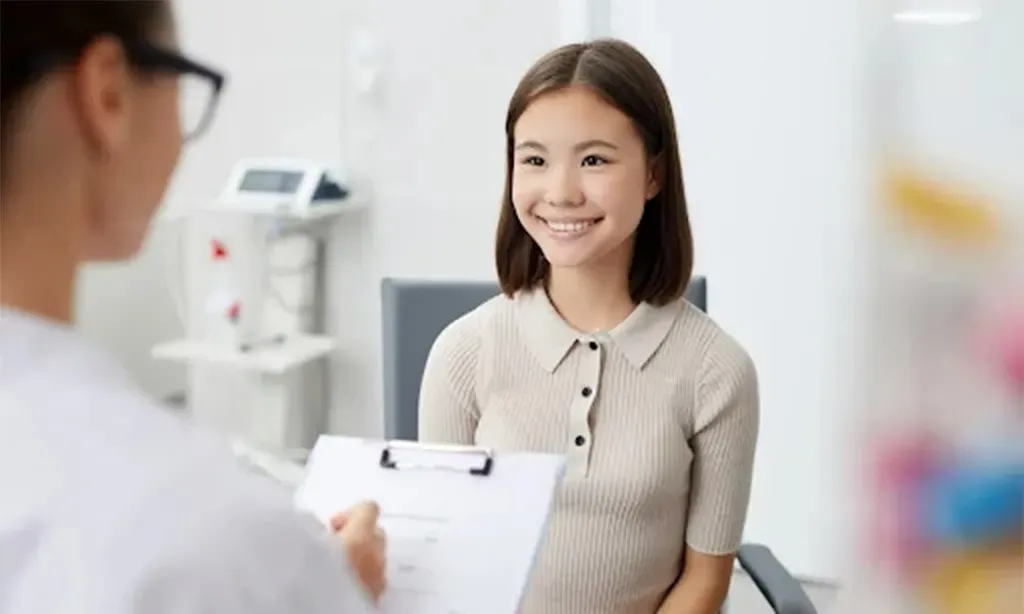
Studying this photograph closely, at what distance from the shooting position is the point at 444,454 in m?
0.95

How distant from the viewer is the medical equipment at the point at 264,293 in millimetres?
2736

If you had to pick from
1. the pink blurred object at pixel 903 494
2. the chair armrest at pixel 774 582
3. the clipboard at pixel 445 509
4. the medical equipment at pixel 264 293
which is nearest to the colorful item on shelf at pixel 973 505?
the pink blurred object at pixel 903 494

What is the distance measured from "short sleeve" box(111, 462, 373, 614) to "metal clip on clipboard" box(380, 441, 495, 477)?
343mm

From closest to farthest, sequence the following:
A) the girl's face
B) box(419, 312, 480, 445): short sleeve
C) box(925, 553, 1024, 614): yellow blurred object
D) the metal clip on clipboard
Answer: the metal clip on clipboard, the girl's face, box(419, 312, 480, 445): short sleeve, box(925, 553, 1024, 614): yellow blurred object

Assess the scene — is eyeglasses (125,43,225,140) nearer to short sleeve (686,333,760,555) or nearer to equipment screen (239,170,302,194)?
short sleeve (686,333,760,555)

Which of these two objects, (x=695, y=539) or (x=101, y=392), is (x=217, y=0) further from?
(x=101, y=392)

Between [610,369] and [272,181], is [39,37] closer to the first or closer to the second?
[610,369]

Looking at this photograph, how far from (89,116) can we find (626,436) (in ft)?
2.36

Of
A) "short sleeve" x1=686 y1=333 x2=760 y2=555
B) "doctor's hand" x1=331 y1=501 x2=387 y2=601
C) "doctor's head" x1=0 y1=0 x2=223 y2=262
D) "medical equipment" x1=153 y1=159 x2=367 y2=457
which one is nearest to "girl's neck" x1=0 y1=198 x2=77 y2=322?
"doctor's head" x1=0 y1=0 x2=223 y2=262

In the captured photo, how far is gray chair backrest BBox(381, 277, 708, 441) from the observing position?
4.85 ft

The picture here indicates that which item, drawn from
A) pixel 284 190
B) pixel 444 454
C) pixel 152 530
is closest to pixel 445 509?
pixel 444 454

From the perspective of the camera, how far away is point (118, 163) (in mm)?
562

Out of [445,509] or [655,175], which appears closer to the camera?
[445,509]

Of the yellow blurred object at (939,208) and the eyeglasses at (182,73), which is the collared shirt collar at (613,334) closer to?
the eyeglasses at (182,73)
